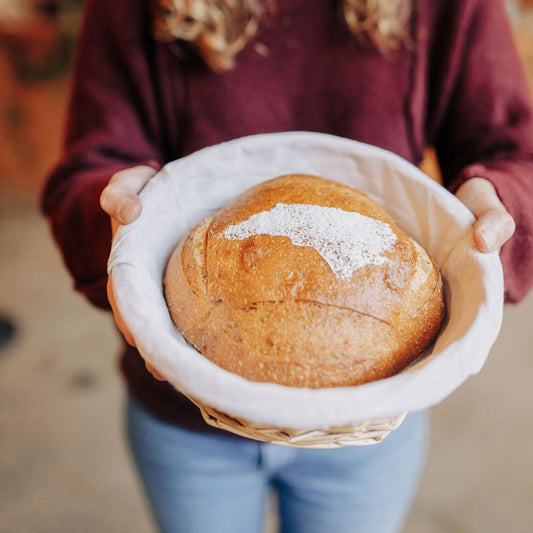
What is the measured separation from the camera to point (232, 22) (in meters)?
0.94

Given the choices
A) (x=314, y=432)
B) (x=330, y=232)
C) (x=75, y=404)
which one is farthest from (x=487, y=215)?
(x=75, y=404)

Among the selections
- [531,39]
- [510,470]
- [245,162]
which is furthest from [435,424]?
[531,39]

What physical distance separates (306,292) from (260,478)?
48 centimetres

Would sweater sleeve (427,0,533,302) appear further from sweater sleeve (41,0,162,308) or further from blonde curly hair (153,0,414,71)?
sweater sleeve (41,0,162,308)

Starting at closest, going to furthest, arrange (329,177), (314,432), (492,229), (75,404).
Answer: (314,432), (492,229), (329,177), (75,404)

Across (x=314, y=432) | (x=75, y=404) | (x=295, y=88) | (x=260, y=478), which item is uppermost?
(x=295, y=88)

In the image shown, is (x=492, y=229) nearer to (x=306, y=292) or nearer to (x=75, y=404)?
(x=306, y=292)

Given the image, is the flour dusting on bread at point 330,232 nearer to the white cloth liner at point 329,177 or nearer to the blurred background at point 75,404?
the white cloth liner at point 329,177

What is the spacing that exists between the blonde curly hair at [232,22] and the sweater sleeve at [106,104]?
0.05m

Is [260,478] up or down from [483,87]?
down

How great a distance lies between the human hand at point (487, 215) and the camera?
2.34ft

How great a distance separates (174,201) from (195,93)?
0.77 feet

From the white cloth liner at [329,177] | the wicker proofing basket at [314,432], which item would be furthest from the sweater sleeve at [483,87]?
the wicker proofing basket at [314,432]

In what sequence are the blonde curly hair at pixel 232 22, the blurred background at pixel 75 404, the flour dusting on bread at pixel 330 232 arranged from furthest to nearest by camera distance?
1. the blurred background at pixel 75 404
2. the blonde curly hair at pixel 232 22
3. the flour dusting on bread at pixel 330 232
